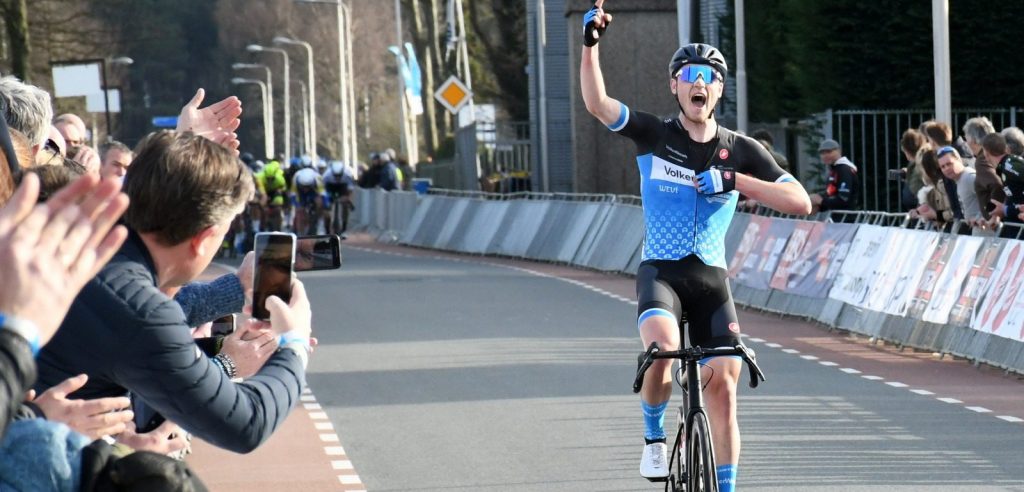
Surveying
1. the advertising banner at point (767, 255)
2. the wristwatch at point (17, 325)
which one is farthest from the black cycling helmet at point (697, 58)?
the advertising banner at point (767, 255)

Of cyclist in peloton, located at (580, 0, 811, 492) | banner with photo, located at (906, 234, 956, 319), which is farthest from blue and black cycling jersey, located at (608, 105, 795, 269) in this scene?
banner with photo, located at (906, 234, 956, 319)

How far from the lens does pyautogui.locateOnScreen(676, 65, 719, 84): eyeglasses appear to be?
8.42 metres

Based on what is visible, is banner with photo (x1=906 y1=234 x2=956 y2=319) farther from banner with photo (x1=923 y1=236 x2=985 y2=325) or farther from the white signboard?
the white signboard

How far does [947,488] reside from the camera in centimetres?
988

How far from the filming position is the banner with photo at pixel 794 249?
20.6 metres

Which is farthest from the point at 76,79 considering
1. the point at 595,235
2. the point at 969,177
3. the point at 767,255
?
the point at 969,177

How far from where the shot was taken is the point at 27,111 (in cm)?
830

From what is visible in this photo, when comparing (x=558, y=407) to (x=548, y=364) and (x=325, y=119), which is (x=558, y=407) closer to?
(x=548, y=364)

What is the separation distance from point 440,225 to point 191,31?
7075 cm

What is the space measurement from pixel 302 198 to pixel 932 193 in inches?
1024

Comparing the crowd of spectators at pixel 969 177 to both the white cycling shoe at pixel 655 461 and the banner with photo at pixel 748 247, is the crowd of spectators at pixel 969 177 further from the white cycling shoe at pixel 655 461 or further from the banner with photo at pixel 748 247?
the white cycling shoe at pixel 655 461

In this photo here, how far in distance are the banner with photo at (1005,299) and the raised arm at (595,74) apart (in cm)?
683

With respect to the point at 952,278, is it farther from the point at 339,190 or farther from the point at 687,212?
the point at 339,190

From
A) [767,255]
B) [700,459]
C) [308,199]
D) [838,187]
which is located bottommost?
[308,199]
